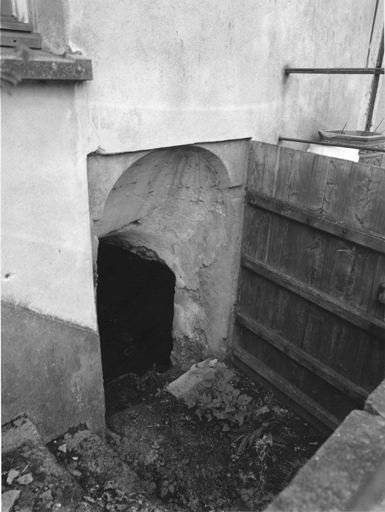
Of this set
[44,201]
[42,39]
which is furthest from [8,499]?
[42,39]

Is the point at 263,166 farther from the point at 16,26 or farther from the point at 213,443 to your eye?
the point at 213,443

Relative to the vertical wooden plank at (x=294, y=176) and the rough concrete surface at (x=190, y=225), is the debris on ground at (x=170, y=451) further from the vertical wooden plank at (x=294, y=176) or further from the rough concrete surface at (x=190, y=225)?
the vertical wooden plank at (x=294, y=176)

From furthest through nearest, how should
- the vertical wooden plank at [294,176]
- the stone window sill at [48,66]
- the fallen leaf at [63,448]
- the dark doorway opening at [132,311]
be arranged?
the dark doorway opening at [132,311]
the vertical wooden plank at [294,176]
the fallen leaf at [63,448]
the stone window sill at [48,66]

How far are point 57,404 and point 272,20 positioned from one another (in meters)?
3.31

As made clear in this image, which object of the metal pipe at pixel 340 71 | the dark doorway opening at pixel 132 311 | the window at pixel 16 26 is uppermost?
the window at pixel 16 26

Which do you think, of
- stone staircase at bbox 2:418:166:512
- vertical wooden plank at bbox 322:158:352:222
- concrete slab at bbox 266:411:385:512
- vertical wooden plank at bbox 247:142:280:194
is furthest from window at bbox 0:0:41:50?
concrete slab at bbox 266:411:385:512

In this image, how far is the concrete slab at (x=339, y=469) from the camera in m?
1.59

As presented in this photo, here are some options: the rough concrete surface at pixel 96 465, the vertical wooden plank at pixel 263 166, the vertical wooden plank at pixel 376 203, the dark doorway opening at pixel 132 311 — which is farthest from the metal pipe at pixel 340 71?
the rough concrete surface at pixel 96 465

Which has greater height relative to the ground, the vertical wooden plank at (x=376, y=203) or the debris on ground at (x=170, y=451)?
the vertical wooden plank at (x=376, y=203)

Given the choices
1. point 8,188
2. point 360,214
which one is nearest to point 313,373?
point 360,214

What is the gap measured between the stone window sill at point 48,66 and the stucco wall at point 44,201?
0.11 meters

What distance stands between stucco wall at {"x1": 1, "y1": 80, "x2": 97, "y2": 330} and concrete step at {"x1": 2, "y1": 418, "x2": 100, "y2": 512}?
0.78 m

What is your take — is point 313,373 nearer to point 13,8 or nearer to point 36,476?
point 36,476

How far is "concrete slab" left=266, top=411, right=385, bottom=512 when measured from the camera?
5.21 ft
